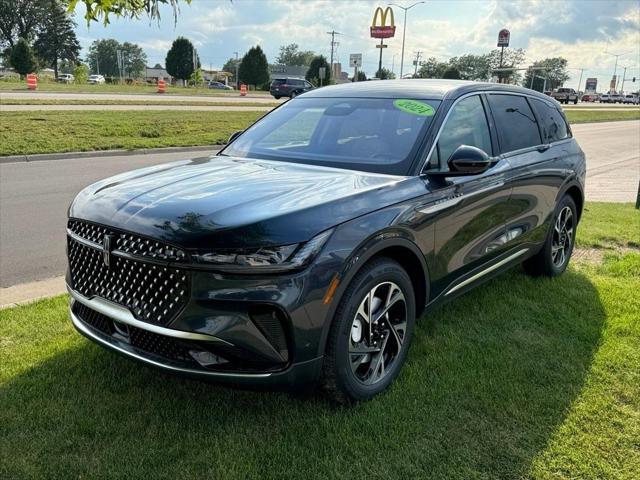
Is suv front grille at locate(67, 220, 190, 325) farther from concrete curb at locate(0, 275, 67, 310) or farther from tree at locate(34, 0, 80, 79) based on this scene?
tree at locate(34, 0, 80, 79)

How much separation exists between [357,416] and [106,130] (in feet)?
47.8

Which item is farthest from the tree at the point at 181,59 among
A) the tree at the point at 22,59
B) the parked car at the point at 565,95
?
the parked car at the point at 565,95

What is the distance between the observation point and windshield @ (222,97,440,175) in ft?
12.1

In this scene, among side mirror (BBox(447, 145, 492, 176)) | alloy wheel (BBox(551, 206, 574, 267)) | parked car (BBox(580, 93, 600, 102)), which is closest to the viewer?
side mirror (BBox(447, 145, 492, 176))

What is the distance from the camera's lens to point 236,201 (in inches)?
114

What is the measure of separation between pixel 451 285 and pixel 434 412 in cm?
97

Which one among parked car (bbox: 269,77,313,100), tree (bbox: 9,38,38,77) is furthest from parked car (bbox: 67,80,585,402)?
tree (bbox: 9,38,38,77)

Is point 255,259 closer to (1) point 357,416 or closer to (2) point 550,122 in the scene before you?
(1) point 357,416

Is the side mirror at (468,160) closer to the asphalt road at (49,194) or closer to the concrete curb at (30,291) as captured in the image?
the concrete curb at (30,291)

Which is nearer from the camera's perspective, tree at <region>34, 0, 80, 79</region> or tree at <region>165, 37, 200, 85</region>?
tree at <region>165, 37, 200, 85</region>

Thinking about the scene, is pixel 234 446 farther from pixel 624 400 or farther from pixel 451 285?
pixel 624 400

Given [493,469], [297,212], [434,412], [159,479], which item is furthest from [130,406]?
[493,469]

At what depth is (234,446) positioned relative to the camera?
2816 mm

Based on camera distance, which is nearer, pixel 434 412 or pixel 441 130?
pixel 434 412
